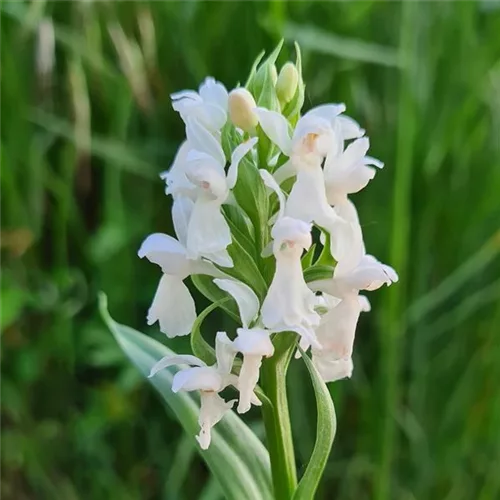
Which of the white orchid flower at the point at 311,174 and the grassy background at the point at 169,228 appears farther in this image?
the grassy background at the point at 169,228

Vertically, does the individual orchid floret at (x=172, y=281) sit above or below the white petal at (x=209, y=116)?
below

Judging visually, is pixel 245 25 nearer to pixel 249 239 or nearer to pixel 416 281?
pixel 416 281

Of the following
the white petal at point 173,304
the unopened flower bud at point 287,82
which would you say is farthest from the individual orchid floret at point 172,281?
the unopened flower bud at point 287,82

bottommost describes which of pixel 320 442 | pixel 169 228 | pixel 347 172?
pixel 320 442

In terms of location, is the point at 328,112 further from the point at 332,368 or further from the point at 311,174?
the point at 332,368

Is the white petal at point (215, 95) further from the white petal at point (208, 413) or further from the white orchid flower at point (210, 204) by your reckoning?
the white petal at point (208, 413)

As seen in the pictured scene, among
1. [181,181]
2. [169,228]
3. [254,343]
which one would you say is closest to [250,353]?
[254,343]
